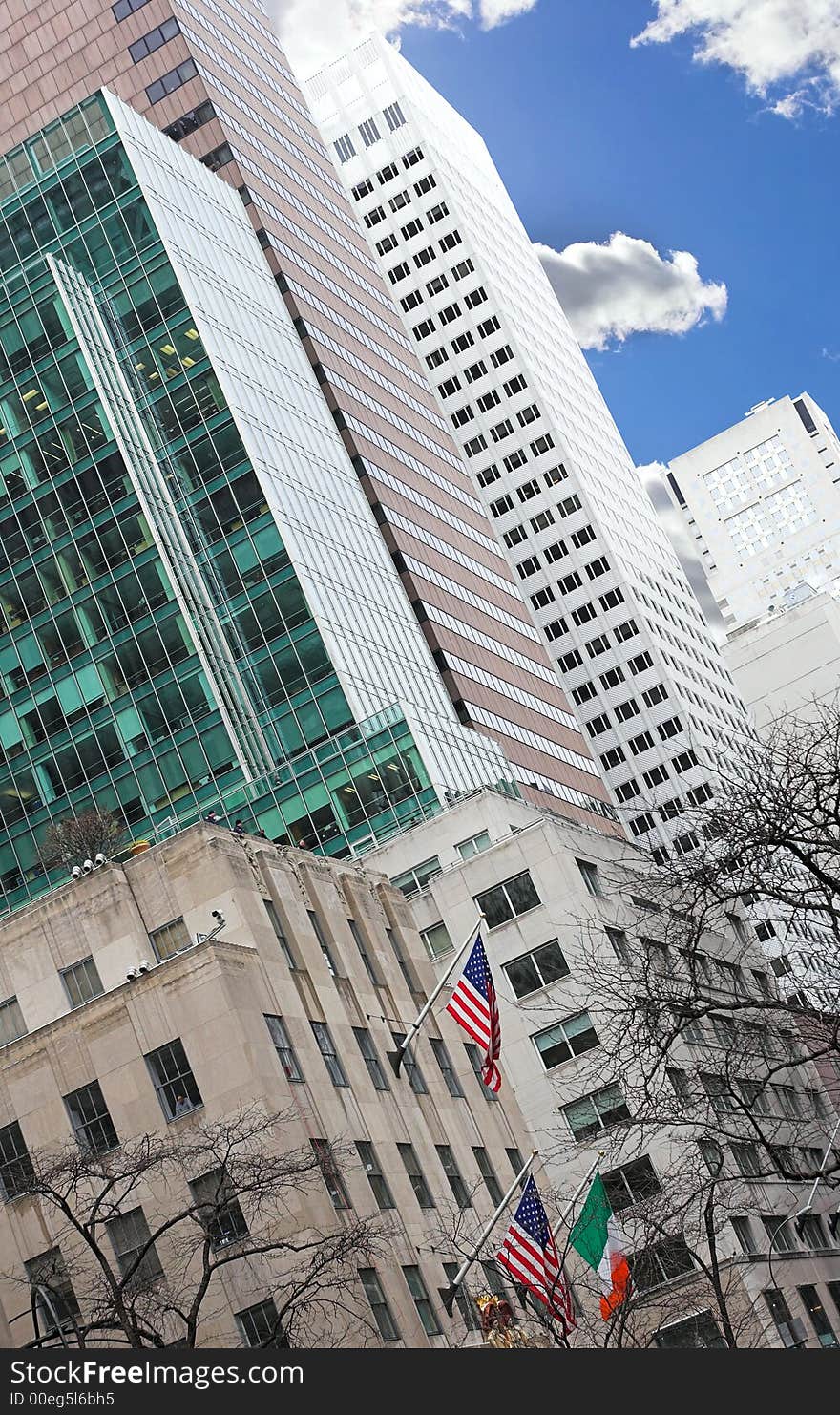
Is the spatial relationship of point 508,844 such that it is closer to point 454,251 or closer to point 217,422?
point 217,422

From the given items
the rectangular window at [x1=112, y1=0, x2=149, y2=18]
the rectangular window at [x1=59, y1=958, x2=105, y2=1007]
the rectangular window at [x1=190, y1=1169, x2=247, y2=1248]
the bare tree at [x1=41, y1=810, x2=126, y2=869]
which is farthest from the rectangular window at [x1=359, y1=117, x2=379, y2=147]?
the rectangular window at [x1=190, y1=1169, x2=247, y2=1248]

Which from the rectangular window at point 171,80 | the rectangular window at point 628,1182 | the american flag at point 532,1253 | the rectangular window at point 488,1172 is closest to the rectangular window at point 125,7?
the rectangular window at point 171,80

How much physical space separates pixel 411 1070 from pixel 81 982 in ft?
39.4

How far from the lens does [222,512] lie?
104812 mm

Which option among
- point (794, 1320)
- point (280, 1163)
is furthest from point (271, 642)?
point (280, 1163)

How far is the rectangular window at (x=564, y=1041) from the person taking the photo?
69.1 metres

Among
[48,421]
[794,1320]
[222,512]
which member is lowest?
[794,1320]

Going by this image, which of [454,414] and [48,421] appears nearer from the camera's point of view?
[48,421]

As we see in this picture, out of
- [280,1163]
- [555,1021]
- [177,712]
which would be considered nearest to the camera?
[280,1163]

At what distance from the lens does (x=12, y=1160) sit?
168ft

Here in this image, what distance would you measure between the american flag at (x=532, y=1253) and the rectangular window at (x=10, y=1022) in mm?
22176

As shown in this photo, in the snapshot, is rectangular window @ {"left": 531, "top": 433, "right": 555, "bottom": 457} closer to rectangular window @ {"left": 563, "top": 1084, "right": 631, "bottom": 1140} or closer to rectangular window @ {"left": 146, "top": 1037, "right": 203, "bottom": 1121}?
rectangular window @ {"left": 563, "top": 1084, "right": 631, "bottom": 1140}

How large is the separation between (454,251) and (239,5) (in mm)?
46234

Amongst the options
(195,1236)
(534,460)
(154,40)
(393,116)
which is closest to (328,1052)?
(195,1236)
